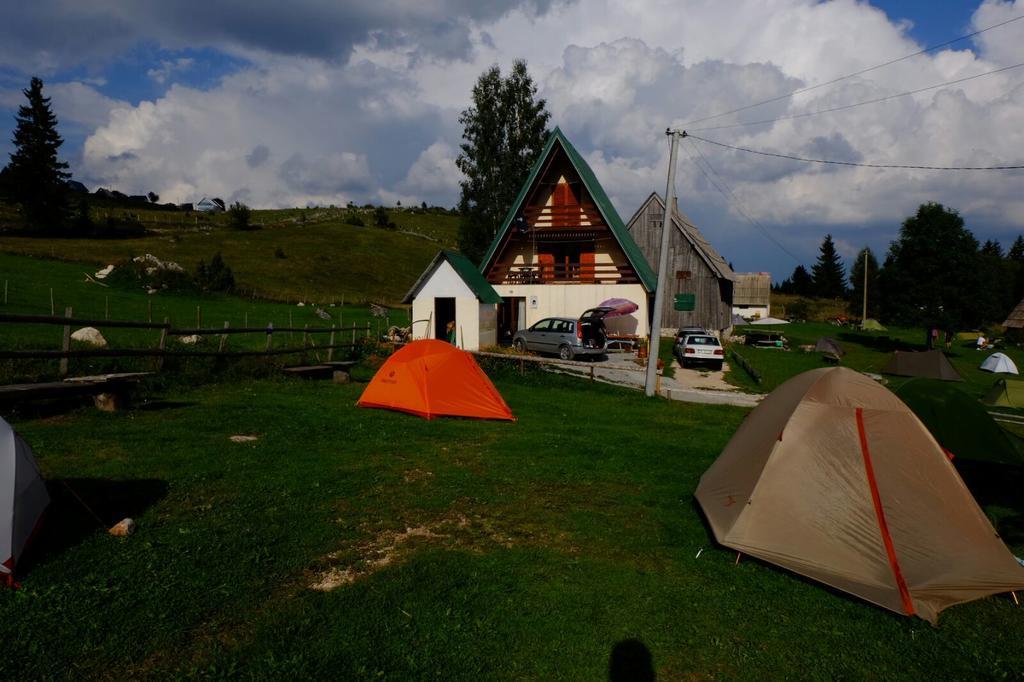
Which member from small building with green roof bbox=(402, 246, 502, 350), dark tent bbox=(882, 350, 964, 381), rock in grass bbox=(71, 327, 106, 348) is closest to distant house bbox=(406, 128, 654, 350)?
small building with green roof bbox=(402, 246, 502, 350)

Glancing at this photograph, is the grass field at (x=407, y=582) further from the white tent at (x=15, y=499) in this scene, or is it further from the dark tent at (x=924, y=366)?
the dark tent at (x=924, y=366)

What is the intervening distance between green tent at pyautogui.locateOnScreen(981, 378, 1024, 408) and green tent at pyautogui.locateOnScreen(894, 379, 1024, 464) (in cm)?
888

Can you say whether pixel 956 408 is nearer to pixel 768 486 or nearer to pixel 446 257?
pixel 768 486

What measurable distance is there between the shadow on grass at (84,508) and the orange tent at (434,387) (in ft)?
18.9

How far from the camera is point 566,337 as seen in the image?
23.6m

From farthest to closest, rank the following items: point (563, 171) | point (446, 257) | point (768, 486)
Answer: point (563, 171) → point (446, 257) → point (768, 486)

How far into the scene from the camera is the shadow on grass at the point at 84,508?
5638 millimetres

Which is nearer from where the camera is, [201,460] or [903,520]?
[903,520]

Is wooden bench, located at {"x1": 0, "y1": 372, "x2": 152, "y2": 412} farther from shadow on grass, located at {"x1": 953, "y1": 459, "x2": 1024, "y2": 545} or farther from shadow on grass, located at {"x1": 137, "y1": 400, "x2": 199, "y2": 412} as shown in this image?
shadow on grass, located at {"x1": 953, "y1": 459, "x2": 1024, "y2": 545}

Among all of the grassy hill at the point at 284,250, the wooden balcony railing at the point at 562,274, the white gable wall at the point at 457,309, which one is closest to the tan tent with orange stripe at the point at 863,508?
the white gable wall at the point at 457,309

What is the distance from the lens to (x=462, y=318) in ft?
80.6

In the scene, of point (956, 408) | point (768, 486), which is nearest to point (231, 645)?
point (768, 486)

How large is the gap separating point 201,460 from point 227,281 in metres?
35.4

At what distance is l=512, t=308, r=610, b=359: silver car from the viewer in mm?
23359
